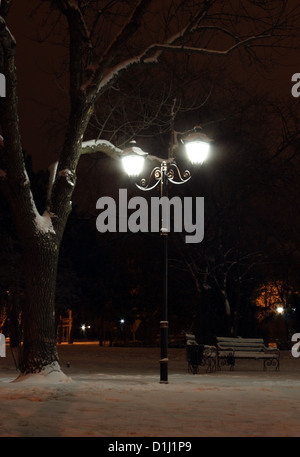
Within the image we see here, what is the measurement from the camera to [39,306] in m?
16.1

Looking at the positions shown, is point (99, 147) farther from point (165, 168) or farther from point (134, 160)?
point (165, 168)

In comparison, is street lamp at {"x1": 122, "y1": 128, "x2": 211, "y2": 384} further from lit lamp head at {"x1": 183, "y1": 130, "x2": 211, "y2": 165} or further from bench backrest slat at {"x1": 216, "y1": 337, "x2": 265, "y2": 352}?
bench backrest slat at {"x1": 216, "y1": 337, "x2": 265, "y2": 352}

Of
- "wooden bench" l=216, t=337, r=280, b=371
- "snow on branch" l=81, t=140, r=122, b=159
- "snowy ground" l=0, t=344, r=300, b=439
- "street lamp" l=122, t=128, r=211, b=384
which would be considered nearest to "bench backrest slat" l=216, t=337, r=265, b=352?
"wooden bench" l=216, t=337, r=280, b=371

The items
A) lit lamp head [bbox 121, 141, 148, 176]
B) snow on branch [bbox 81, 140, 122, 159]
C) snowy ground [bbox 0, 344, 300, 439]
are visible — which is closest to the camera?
snowy ground [bbox 0, 344, 300, 439]

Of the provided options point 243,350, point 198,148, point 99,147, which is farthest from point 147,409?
point 243,350

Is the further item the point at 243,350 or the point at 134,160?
the point at 243,350

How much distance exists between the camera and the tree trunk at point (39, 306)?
16.0m

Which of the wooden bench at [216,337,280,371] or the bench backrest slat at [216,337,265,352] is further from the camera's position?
the bench backrest slat at [216,337,265,352]

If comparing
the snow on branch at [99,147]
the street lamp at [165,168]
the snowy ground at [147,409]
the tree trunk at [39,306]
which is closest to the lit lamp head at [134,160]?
the street lamp at [165,168]

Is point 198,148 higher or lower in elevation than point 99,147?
lower

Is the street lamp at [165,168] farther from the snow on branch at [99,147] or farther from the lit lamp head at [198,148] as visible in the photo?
the snow on branch at [99,147]

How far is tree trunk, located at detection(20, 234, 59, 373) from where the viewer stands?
628 inches
